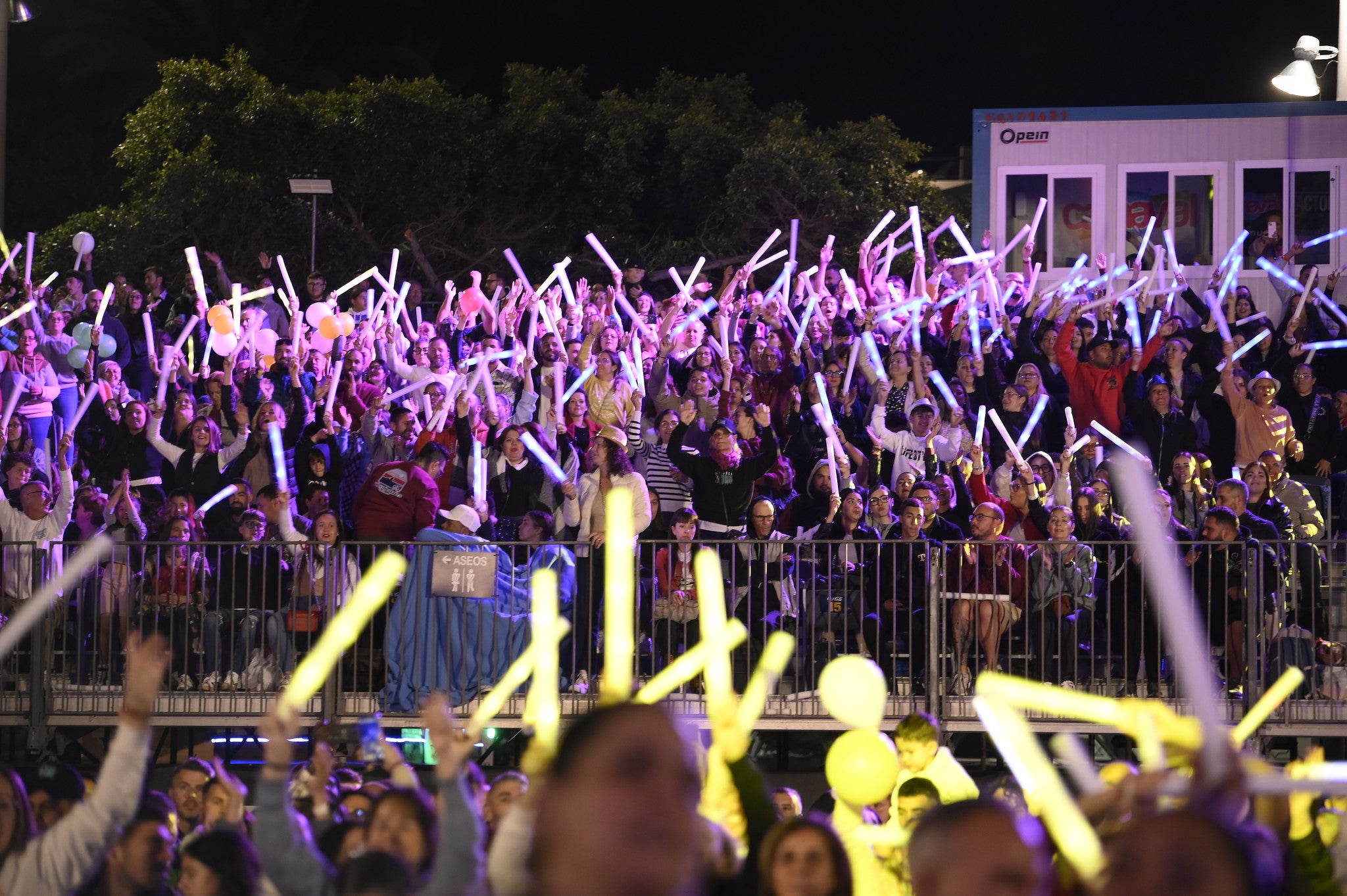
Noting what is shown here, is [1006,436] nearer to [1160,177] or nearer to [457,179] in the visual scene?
[1160,177]

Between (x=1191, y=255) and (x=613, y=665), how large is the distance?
18376mm

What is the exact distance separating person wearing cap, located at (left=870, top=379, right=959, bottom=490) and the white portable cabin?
8.92 m

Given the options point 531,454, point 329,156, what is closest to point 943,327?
point 531,454

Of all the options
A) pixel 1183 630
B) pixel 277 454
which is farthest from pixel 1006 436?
pixel 1183 630

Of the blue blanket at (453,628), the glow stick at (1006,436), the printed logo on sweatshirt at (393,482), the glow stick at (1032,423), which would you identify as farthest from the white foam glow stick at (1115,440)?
the printed logo on sweatshirt at (393,482)

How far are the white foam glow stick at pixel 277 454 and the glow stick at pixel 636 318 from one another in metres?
3.83

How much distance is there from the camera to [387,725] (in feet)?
34.1

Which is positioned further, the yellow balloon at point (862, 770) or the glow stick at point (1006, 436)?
the glow stick at point (1006, 436)

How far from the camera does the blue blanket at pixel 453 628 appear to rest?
10359mm

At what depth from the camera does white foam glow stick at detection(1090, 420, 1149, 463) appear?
12.4 m

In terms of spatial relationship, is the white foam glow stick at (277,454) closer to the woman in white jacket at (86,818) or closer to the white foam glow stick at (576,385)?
the white foam glow stick at (576,385)

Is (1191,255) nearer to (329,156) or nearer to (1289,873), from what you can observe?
(329,156)

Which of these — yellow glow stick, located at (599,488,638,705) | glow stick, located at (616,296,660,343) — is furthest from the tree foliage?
yellow glow stick, located at (599,488,638,705)

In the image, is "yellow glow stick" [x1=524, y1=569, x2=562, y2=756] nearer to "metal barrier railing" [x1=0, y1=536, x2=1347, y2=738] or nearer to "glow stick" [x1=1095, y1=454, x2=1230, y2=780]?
"glow stick" [x1=1095, y1=454, x2=1230, y2=780]
